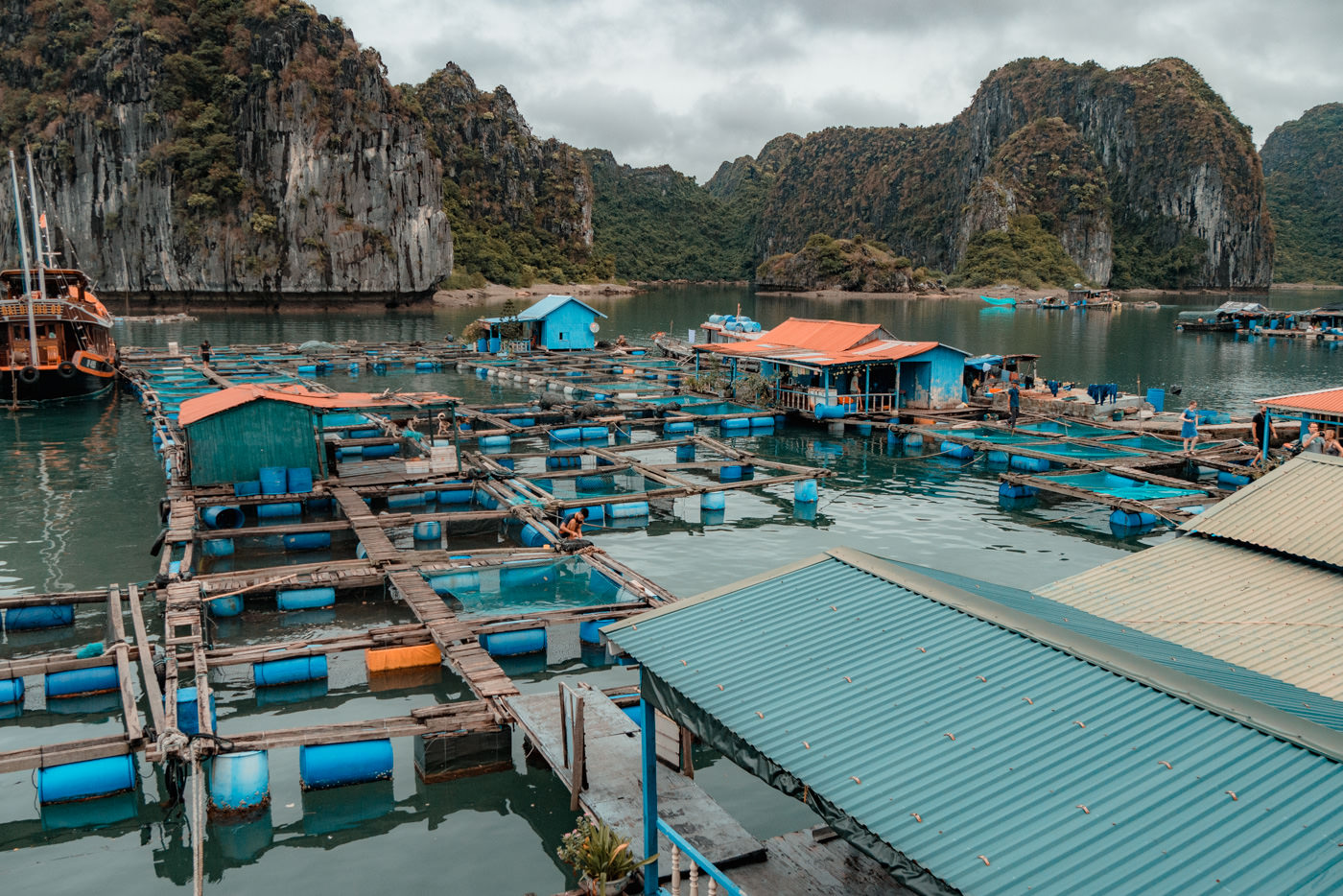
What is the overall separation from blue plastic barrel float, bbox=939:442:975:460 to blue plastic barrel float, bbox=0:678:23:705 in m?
30.2

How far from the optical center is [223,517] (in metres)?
26.1

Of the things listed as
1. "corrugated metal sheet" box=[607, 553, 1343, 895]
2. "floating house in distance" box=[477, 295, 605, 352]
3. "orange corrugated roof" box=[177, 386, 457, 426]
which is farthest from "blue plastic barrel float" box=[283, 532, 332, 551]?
"floating house in distance" box=[477, 295, 605, 352]

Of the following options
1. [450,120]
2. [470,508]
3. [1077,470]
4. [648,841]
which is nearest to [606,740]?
[648,841]

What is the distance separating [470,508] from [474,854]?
17.6 metres

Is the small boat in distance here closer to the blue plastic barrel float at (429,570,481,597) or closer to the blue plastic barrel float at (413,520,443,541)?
the blue plastic barrel float at (413,520,443,541)

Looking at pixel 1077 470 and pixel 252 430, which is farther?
pixel 1077 470

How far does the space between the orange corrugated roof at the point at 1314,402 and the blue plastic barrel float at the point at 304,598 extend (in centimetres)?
2535

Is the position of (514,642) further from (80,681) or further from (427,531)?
(427,531)

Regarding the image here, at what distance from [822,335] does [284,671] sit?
33.4 metres

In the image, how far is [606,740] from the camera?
13.4 meters

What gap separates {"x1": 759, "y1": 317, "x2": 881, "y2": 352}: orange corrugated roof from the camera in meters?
43.9

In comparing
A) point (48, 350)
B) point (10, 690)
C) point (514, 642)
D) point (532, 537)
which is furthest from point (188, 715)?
point (48, 350)

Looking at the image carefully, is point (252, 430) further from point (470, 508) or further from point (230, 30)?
point (230, 30)

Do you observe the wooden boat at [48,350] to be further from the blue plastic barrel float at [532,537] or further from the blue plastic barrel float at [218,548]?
the blue plastic barrel float at [532,537]
